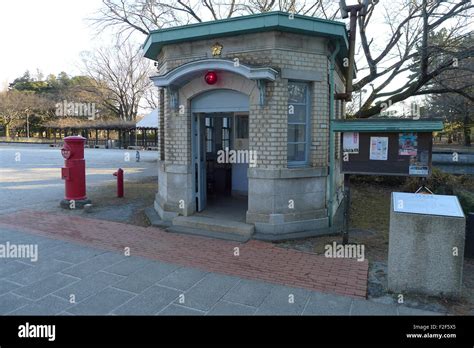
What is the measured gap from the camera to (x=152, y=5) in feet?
60.4

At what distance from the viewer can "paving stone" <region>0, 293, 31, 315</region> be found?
12.9ft

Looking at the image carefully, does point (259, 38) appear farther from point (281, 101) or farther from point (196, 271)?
point (196, 271)

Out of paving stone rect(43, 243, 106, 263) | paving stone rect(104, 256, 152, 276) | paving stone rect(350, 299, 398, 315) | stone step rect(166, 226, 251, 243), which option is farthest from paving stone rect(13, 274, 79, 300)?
paving stone rect(350, 299, 398, 315)

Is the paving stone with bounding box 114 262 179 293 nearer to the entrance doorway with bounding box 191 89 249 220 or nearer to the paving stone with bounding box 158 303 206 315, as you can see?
the paving stone with bounding box 158 303 206 315

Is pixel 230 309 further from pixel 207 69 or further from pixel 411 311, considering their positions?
pixel 207 69

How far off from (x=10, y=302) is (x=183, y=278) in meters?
2.08

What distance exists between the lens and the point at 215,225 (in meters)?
6.96

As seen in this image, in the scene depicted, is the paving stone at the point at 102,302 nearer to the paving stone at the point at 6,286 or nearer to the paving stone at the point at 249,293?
the paving stone at the point at 6,286

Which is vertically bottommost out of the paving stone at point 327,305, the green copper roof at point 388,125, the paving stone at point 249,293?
the paving stone at point 327,305

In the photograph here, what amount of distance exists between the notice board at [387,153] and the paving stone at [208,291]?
285 centimetres

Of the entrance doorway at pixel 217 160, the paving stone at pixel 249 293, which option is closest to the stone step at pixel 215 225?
the entrance doorway at pixel 217 160

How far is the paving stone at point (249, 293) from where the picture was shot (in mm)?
4121
